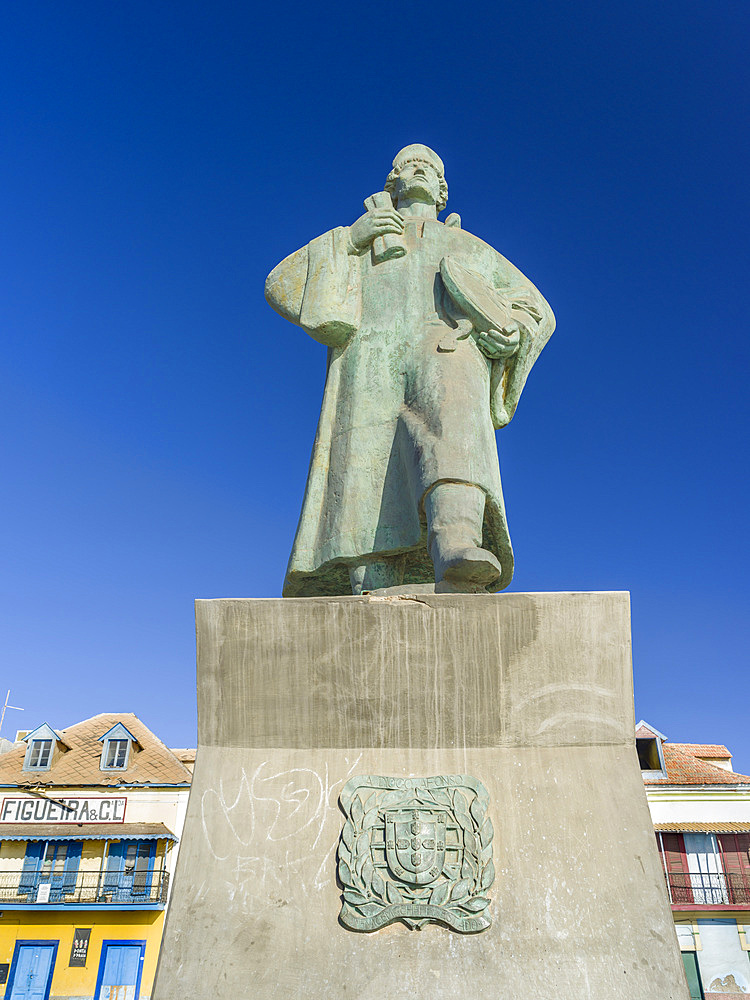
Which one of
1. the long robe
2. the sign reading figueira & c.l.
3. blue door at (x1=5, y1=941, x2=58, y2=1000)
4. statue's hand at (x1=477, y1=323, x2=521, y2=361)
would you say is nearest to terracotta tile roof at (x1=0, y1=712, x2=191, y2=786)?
the sign reading figueira & c.l.

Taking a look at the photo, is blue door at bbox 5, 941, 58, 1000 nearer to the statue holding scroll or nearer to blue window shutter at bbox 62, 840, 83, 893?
blue window shutter at bbox 62, 840, 83, 893

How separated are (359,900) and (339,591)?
2153mm

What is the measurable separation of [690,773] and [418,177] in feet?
76.5

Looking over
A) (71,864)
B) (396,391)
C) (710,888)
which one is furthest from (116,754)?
(396,391)

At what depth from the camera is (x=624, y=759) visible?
122 inches

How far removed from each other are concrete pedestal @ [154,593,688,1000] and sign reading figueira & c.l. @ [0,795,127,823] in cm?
2274

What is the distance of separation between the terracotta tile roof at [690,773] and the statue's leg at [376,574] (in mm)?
22017

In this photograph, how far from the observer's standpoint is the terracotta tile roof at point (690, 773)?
2392 centimetres

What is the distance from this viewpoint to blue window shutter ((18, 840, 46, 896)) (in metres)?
23.1

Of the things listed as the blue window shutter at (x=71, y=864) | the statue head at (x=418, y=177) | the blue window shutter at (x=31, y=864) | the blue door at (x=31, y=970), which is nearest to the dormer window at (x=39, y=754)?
the blue window shutter at (x=31, y=864)

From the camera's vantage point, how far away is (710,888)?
22.5m

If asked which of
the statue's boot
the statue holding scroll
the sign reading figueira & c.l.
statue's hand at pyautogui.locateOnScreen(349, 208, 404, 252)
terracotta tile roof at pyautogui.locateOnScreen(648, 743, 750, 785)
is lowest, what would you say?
the statue's boot

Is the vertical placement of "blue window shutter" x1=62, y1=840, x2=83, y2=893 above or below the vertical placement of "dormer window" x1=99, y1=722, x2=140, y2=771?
below

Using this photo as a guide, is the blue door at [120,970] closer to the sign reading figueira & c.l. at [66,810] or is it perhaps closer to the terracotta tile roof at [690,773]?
the sign reading figueira & c.l. at [66,810]
